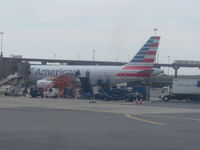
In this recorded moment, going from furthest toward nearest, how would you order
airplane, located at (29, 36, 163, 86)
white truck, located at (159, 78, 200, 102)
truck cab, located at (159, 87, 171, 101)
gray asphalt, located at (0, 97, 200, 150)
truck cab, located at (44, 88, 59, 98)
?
airplane, located at (29, 36, 163, 86) < truck cab, located at (159, 87, 171, 101) < truck cab, located at (44, 88, 59, 98) < white truck, located at (159, 78, 200, 102) < gray asphalt, located at (0, 97, 200, 150)

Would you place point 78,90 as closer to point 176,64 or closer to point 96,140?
point 96,140

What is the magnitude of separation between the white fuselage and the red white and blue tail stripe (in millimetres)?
970

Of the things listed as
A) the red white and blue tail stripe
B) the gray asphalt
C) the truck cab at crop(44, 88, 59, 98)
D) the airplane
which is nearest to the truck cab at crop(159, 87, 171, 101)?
the airplane

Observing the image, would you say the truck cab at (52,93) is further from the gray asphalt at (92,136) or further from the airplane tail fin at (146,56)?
the gray asphalt at (92,136)

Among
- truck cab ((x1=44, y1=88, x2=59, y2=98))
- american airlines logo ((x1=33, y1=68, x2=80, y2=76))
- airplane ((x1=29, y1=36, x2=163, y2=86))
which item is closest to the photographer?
truck cab ((x1=44, y1=88, x2=59, y2=98))

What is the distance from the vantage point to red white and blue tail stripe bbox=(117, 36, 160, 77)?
7591 cm

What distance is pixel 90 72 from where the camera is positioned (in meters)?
79.5

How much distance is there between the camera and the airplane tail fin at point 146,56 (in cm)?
7606

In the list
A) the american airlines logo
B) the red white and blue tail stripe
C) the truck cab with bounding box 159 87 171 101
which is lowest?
the truck cab with bounding box 159 87 171 101

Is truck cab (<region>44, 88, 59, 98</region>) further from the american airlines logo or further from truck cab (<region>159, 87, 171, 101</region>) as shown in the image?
truck cab (<region>159, 87, 171, 101</region>)

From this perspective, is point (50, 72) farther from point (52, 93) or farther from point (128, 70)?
point (128, 70)

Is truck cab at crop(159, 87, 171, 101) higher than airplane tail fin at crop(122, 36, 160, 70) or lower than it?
lower

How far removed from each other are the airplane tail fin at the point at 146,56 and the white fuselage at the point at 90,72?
1.97 m

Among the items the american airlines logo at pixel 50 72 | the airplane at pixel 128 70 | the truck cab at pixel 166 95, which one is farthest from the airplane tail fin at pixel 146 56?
the american airlines logo at pixel 50 72
